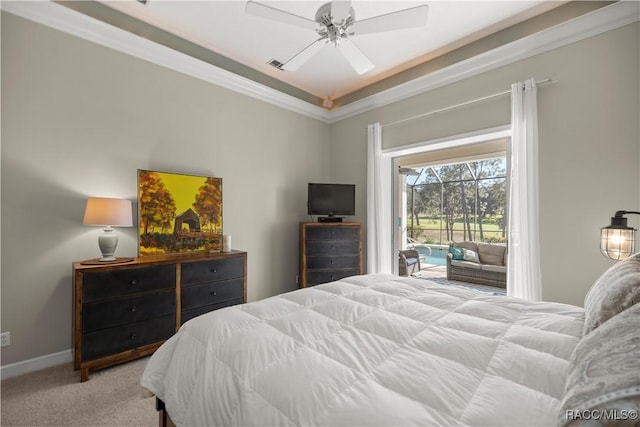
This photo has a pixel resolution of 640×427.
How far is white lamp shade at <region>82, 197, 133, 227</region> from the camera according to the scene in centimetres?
224

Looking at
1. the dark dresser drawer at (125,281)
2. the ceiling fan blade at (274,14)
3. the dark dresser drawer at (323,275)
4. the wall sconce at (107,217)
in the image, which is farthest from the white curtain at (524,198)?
the wall sconce at (107,217)

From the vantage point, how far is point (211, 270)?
9.23 feet

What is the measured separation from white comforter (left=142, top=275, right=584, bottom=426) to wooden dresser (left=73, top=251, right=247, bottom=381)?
120 centimetres

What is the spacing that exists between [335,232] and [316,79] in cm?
215

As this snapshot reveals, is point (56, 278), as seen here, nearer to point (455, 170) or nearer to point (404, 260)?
point (404, 260)

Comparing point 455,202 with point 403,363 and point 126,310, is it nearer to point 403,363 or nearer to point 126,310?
point 403,363

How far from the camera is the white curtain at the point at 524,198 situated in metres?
2.60

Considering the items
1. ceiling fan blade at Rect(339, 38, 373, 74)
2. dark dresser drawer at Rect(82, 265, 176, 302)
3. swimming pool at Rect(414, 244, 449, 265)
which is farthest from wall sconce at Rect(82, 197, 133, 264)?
swimming pool at Rect(414, 244, 449, 265)

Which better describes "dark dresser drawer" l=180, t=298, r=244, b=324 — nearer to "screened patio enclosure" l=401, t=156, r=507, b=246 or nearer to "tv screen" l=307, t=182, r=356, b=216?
"tv screen" l=307, t=182, r=356, b=216

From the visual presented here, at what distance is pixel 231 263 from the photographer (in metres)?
2.96

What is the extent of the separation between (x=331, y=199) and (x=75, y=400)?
3.10 m

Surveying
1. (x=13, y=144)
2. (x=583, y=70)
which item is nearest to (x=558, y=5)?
(x=583, y=70)

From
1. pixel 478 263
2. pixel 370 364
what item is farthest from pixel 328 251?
pixel 370 364

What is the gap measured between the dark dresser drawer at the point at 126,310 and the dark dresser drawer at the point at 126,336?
0.04 metres
